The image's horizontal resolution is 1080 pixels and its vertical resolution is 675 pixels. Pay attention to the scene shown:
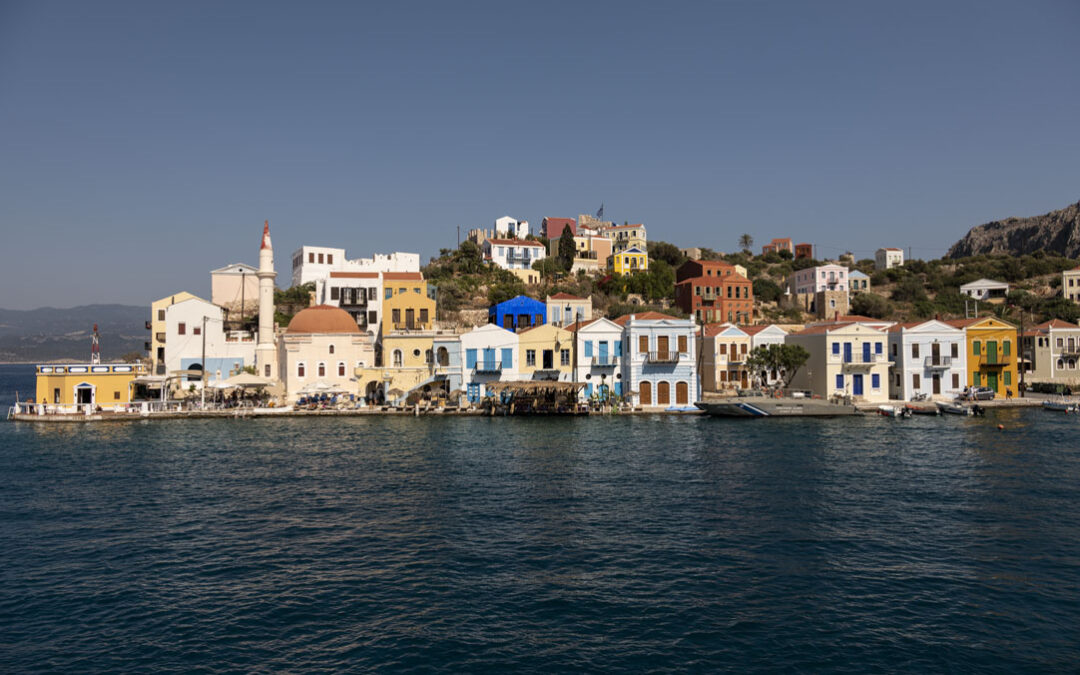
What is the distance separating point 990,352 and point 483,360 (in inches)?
1601

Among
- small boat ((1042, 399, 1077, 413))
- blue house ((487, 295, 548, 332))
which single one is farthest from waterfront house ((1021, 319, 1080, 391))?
blue house ((487, 295, 548, 332))

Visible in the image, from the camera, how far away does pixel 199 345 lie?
58.7m

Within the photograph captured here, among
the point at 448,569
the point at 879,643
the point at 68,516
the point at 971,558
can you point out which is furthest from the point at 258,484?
the point at 971,558

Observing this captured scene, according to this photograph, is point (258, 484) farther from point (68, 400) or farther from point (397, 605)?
point (68, 400)

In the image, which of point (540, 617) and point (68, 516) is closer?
point (540, 617)

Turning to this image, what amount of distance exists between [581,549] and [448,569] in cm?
371

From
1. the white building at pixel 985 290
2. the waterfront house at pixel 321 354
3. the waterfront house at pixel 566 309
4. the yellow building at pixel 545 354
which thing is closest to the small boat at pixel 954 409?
the yellow building at pixel 545 354

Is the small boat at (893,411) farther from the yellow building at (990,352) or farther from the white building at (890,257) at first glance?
the white building at (890,257)

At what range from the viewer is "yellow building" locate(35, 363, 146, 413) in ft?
158

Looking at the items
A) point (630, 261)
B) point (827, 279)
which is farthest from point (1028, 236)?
point (630, 261)

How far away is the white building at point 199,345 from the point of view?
57.9m

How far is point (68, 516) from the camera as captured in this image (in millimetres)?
22266

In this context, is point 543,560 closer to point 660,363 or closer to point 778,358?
point 660,363

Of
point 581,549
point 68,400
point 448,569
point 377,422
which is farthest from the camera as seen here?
point 68,400
